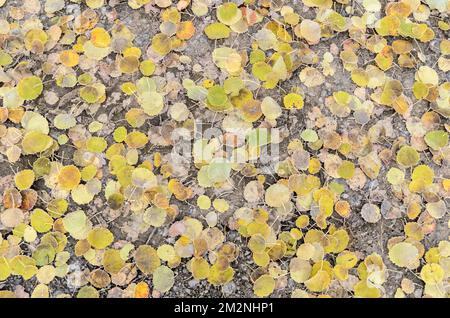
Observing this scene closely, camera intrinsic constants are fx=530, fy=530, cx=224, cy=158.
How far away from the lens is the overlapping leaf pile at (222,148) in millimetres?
1413

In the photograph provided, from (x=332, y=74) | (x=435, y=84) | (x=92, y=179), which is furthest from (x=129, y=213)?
(x=435, y=84)

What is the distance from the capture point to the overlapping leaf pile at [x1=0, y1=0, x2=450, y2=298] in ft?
4.64

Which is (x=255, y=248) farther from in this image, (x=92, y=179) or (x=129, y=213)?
(x=92, y=179)

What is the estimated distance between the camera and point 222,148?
1504 millimetres

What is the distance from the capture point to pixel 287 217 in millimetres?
1461

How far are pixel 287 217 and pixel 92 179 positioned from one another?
0.55m

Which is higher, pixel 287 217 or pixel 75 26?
pixel 75 26

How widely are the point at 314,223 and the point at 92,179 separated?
63cm

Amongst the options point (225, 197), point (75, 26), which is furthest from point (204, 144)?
point (75, 26)

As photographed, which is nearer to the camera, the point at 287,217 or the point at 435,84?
the point at 287,217
